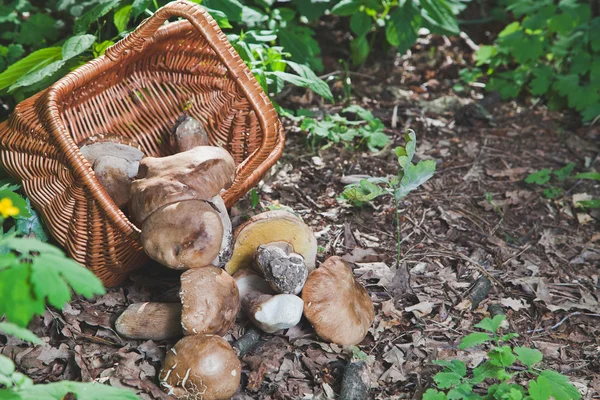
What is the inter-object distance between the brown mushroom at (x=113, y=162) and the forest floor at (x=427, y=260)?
48 centimetres

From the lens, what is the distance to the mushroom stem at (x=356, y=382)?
2.44 m

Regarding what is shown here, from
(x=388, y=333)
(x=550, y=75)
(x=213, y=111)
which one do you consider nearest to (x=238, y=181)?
(x=213, y=111)

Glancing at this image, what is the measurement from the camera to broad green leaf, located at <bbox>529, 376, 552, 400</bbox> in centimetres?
217

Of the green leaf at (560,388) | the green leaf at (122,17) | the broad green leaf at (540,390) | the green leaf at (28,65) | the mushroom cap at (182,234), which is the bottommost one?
the green leaf at (560,388)

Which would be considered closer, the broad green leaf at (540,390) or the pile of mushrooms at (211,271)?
the broad green leaf at (540,390)

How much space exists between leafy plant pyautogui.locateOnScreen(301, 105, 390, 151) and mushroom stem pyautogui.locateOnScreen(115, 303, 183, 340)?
193 cm

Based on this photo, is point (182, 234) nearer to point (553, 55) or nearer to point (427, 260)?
point (427, 260)

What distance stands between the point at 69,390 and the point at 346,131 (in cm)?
309

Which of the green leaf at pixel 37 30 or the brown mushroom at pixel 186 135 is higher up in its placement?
the green leaf at pixel 37 30

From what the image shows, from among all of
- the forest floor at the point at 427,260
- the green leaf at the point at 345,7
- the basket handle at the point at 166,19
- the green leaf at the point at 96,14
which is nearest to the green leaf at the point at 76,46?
the green leaf at the point at 96,14

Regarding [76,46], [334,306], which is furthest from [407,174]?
[76,46]

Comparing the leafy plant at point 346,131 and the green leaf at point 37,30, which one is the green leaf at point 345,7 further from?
the green leaf at point 37,30

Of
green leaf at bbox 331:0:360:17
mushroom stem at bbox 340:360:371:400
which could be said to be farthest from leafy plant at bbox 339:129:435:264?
green leaf at bbox 331:0:360:17

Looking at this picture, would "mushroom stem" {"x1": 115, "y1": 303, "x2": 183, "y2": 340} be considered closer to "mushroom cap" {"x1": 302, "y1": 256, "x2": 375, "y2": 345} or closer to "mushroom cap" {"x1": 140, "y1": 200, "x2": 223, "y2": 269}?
"mushroom cap" {"x1": 140, "y1": 200, "x2": 223, "y2": 269}
